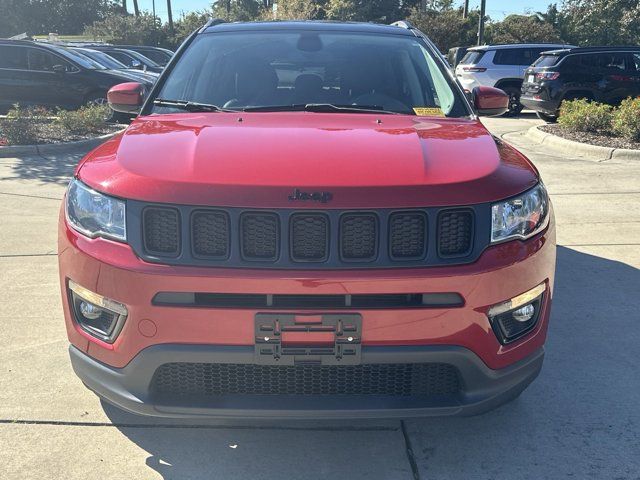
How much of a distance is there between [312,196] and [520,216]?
0.83 meters

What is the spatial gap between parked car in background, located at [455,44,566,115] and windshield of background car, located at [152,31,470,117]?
Result: 14006 millimetres

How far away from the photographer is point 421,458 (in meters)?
2.81

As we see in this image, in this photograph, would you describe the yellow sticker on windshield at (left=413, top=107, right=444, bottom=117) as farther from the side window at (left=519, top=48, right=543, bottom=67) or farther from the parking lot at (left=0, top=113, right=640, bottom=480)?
the side window at (left=519, top=48, right=543, bottom=67)

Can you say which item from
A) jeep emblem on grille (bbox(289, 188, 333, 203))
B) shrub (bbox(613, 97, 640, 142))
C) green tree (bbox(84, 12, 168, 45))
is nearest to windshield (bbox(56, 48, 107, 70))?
shrub (bbox(613, 97, 640, 142))

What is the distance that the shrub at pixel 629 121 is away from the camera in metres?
10.5

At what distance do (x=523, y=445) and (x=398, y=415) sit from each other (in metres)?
0.79

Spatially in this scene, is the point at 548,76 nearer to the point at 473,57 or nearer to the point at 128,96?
the point at 473,57

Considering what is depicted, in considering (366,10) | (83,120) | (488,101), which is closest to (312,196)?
(488,101)

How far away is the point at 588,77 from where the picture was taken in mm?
14477

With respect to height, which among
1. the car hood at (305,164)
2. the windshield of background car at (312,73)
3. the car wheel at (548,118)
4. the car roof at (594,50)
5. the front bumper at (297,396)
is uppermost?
the windshield of background car at (312,73)

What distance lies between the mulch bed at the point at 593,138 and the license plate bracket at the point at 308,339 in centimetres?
921

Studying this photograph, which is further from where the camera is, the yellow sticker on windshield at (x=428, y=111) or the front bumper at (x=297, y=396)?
the yellow sticker on windshield at (x=428, y=111)

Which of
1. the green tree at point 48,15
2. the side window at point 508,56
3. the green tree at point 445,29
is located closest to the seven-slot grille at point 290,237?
the side window at point 508,56

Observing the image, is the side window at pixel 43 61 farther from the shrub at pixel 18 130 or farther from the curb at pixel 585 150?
the curb at pixel 585 150
